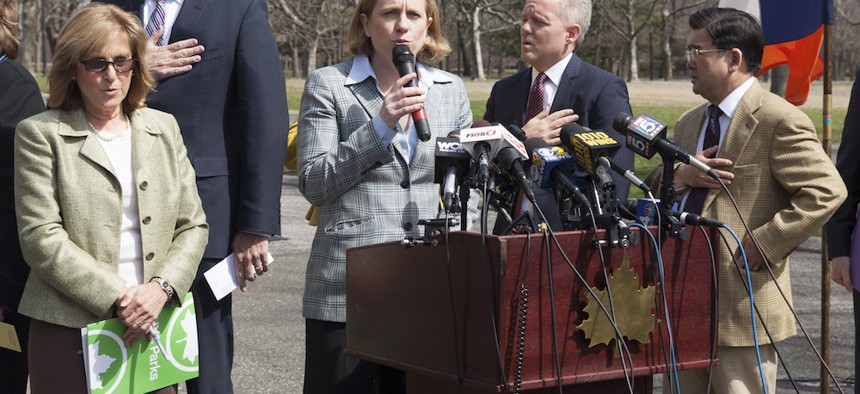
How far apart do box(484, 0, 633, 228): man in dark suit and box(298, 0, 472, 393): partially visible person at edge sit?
57cm

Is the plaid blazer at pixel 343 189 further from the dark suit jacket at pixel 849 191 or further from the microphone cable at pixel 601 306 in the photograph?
the dark suit jacket at pixel 849 191

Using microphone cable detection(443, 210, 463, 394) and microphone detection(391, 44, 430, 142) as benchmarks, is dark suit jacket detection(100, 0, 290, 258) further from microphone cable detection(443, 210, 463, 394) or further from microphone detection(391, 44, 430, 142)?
microphone cable detection(443, 210, 463, 394)

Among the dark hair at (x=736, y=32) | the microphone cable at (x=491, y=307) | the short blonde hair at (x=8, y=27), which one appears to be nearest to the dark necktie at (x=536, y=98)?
the dark hair at (x=736, y=32)

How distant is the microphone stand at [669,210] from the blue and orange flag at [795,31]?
2705 mm

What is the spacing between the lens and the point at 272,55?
13.7ft

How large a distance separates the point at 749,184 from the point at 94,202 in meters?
2.40

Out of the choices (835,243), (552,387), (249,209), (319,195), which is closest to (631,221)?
(552,387)

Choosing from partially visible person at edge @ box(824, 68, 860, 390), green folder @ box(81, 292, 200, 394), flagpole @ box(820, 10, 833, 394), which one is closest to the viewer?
green folder @ box(81, 292, 200, 394)

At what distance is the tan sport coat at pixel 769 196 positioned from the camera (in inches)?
167

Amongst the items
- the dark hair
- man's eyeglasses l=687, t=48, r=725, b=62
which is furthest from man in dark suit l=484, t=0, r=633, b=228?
the dark hair

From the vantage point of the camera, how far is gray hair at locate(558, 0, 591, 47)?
441 centimetres

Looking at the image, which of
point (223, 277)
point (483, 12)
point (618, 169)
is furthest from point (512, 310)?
point (483, 12)

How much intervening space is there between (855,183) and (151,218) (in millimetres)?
2814

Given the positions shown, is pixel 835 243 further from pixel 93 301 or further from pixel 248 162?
pixel 93 301
